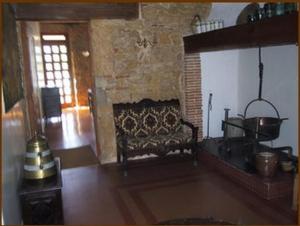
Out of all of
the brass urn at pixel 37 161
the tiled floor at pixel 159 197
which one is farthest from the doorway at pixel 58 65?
the brass urn at pixel 37 161

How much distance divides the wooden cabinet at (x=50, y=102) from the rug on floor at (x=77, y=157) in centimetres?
346

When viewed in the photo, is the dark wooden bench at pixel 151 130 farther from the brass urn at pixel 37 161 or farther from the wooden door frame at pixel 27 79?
the brass urn at pixel 37 161

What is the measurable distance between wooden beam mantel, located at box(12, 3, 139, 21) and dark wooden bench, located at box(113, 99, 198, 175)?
1498 millimetres

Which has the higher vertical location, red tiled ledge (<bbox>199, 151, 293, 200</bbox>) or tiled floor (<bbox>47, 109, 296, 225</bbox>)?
red tiled ledge (<bbox>199, 151, 293, 200</bbox>)

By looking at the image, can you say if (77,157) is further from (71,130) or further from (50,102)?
(50,102)

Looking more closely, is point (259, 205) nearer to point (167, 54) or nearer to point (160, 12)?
point (167, 54)

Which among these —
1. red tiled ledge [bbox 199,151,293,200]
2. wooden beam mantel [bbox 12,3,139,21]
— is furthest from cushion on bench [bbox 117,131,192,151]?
wooden beam mantel [bbox 12,3,139,21]

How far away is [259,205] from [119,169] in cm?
230

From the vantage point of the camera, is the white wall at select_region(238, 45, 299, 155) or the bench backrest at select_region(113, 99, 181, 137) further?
the bench backrest at select_region(113, 99, 181, 137)

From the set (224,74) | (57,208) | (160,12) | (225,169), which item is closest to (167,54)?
(160,12)

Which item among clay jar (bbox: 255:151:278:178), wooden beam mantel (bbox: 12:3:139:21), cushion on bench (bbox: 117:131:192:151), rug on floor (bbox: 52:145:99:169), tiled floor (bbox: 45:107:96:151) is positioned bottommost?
rug on floor (bbox: 52:145:99:169)

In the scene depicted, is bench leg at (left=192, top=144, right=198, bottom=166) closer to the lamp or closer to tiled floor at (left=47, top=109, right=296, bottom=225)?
tiled floor at (left=47, top=109, right=296, bottom=225)

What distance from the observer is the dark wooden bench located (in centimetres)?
471

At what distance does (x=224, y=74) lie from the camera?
5.79m
